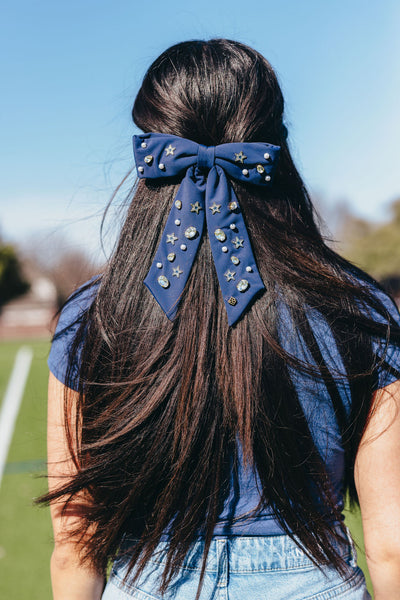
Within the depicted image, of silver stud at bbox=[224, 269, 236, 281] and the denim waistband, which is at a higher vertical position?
silver stud at bbox=[224, 269, 236, 281]

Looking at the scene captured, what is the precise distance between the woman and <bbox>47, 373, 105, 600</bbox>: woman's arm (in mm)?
58

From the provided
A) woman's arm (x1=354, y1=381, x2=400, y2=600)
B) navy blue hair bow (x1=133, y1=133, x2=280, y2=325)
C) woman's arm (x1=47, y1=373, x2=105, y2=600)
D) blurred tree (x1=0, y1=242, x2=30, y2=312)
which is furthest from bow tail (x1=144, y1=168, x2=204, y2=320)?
blurred tree (x1=0, y1=242, x2=30, y2=312)

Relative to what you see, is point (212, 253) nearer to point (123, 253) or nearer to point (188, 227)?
point (188, 227)

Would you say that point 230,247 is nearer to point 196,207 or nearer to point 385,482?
point 196,207

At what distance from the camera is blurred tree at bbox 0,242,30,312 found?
20.6 m

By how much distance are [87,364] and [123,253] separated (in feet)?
0.84

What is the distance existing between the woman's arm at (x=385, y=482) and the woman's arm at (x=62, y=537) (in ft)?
2.13

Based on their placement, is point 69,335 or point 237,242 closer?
point 237,242

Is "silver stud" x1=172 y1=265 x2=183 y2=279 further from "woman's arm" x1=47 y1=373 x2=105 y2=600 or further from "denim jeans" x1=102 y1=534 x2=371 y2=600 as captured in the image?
"denim jeans" x1=102 y1=534 x2=371 y2=600

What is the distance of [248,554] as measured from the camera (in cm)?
111

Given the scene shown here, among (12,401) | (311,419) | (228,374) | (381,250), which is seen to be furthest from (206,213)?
(381,250)

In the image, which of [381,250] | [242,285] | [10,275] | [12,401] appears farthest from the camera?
[381,250]

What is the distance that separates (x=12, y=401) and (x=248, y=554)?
27.8 feet

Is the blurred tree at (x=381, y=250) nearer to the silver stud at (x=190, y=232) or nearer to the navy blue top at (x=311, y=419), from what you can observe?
the navy blue top at (x=311, y=419)
